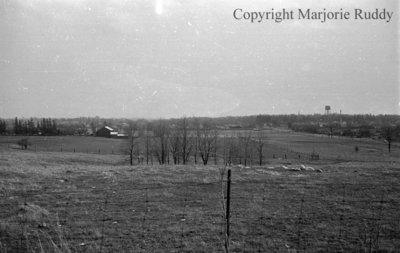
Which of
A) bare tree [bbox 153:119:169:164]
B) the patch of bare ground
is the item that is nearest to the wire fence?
the patch of bare ground

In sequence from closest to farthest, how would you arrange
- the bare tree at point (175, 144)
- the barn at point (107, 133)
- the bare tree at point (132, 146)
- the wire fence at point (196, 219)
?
the wire fence at point (196, 219)
the bare tree at point (132, 146)
the bare tree at point (175, 144)
the barn at point (107, 133)

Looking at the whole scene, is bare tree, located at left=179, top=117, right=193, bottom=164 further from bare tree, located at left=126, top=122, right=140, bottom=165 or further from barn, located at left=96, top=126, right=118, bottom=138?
barn, located at left=96, top=126, right=118, bottom=138

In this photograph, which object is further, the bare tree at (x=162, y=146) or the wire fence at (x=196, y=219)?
the bare tree at (x=162, y=146)

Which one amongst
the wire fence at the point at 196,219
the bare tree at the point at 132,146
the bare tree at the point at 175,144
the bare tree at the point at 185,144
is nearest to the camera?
the wire fence at the point at 196,219

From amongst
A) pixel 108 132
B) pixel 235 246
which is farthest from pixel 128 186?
pixel 108 132

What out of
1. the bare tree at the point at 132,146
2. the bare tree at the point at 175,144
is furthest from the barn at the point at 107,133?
the bare tree at the point at 175,144

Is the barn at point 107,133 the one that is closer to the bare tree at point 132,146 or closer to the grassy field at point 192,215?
the bare tree at point 132,146

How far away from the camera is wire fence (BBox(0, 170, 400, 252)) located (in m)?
6.93

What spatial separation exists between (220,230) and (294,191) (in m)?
7.31

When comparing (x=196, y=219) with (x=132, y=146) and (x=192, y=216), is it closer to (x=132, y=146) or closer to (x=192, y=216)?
(x=192, y=216)

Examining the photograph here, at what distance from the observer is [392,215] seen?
984 cm

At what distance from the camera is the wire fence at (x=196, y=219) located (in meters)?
6.93

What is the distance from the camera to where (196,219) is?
9.15 meters

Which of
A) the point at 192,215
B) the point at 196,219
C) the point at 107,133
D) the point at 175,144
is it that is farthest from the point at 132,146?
the point at 107,133
